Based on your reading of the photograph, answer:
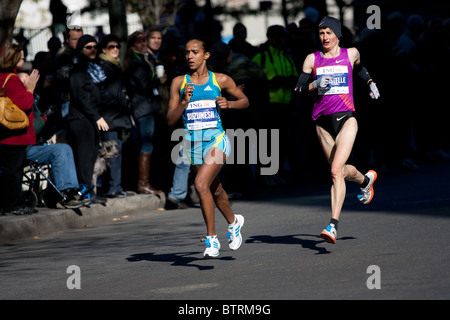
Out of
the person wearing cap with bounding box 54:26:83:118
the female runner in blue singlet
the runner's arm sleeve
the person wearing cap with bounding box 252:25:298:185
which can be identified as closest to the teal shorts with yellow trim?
the female runner in blue singlet

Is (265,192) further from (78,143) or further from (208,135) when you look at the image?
(208,135)

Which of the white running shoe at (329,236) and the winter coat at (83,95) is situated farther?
the winter coat at (83,95)

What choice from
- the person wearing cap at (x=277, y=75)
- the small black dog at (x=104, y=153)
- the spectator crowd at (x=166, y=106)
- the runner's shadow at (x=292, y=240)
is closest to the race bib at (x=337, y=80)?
the runner's shadow at (x=292, y=240)

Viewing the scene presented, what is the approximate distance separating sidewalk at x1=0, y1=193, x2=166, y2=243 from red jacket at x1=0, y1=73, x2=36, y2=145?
0.91m

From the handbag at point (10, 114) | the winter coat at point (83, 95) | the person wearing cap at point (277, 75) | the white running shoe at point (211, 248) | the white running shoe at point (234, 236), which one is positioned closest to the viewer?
the white running shoe at point (211, 248)

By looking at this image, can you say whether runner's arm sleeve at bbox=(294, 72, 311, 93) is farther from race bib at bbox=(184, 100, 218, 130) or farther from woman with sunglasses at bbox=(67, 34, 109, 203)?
woman with sunglasses at bbox=(67, 34, 109, 203)

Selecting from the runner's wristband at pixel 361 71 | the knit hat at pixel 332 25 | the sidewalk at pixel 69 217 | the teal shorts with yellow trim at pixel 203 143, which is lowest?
the sidewalk at pixel 69 217

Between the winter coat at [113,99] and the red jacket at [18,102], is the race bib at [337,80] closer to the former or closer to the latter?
the red jacket at [18,102]

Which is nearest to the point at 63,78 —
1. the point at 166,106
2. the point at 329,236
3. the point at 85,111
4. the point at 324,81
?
the point at 85,111

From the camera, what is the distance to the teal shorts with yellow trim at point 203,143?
8.25 metres

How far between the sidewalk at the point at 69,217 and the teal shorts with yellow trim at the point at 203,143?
10.6 feet

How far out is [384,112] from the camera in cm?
1608

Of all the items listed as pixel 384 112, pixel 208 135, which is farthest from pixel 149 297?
pixel 384 112
